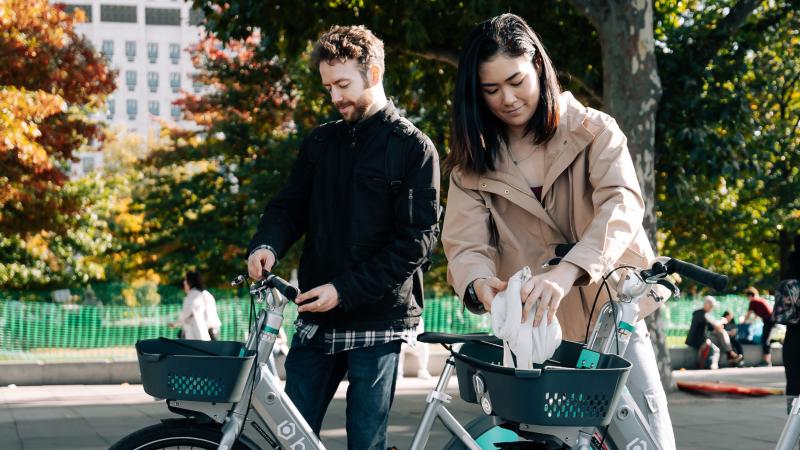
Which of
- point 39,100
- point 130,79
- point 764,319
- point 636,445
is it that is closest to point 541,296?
point 636,445

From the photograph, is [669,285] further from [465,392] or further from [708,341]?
[708,341]

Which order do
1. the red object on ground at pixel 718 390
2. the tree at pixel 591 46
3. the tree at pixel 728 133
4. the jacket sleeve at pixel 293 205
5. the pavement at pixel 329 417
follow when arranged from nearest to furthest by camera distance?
1. the jacket sleeve at pixel 293 205
2. the pavement at pixel 329 417
3. the tree at pixel 591 46
4. the red object on ground at pixel 718 390
5. the tree at pixel 728 133

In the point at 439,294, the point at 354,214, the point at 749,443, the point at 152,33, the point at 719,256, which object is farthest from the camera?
the point at 152,33

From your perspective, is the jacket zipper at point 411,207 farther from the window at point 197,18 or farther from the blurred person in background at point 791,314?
the window at point 197,18

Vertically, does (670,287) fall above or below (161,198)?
above

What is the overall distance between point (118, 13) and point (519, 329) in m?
123

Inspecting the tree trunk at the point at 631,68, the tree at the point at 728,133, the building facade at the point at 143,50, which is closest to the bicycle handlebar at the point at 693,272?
the tree trunk at the point at 631,68

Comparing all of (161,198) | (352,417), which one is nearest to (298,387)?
(352,417)

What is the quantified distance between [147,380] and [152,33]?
403 ft

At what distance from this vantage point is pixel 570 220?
332cm

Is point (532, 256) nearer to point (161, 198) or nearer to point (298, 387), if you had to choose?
point (298, 387)

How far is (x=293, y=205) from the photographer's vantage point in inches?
154

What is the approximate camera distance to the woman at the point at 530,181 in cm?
319

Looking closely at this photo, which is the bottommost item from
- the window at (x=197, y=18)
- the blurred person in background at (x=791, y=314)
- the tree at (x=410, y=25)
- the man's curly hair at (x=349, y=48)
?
the blurred person in background at (x=791, y=314)
